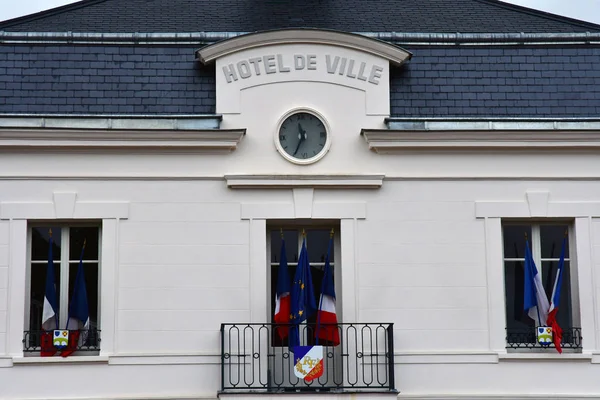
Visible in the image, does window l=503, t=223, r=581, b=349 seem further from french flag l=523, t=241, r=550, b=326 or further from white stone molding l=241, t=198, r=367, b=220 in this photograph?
white stone molding l=241, t=198, r=367, b=220

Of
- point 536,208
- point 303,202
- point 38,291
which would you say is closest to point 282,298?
point 303,202

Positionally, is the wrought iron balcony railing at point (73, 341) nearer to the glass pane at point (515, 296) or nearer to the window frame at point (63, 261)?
the window frame at point (63, 261)

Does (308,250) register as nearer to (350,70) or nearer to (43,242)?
(350,70)

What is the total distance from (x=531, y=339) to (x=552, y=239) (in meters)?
1.56

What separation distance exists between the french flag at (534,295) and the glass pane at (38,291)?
270 inches

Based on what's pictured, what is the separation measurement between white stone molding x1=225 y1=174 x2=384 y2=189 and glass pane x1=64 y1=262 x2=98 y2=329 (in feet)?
7.80

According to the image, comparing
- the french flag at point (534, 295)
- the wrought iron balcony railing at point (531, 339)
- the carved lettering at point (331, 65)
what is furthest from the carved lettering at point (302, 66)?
the wrought iron balcony railing at point (531, 339)

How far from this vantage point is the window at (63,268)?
17562mm

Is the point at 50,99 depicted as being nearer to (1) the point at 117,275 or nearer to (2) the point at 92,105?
(2) the point at 92,105

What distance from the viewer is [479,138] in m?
17.7

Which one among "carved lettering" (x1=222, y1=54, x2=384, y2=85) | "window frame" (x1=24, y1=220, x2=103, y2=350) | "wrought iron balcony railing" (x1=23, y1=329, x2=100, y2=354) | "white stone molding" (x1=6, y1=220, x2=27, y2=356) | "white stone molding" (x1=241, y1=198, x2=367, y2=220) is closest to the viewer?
"white stone molding" (x1=6, y1=220, x2=27, y2=356)

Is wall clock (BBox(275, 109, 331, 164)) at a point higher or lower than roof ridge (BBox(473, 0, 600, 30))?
lower

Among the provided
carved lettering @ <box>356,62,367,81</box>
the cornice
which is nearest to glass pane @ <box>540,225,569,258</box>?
the cornice

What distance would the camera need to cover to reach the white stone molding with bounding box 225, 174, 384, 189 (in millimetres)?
17578
